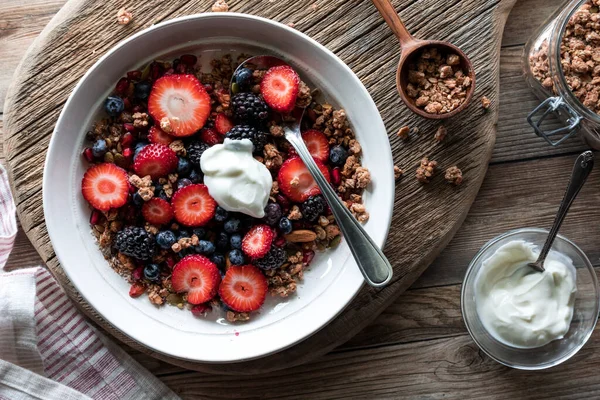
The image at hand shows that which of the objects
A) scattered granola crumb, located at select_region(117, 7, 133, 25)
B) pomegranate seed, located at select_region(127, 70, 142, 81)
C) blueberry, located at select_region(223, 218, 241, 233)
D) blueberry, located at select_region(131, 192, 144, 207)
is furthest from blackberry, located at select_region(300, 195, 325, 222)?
scattered granola crumb, located at select_region(117, 7, 133, 25)

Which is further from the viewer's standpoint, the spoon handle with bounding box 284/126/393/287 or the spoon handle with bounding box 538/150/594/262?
the spoon handle with bounding box 538/150/594/262

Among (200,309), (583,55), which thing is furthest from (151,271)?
(583,55)

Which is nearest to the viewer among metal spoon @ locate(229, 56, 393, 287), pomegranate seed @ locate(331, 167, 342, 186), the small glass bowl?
metal spoon @ locate(229, 56, 393, 287)

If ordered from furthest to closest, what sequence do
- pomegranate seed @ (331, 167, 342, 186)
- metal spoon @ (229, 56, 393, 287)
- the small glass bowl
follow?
the small glass bowl, pomegranate seed @ (331, 167, 342, 186), metal spoon @ (229, 56, 393, 287)

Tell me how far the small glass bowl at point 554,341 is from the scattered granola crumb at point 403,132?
1.09 ft

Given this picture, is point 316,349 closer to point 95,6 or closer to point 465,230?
point 465,230

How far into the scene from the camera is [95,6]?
139cm

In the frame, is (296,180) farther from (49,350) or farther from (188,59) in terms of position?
(49,350)

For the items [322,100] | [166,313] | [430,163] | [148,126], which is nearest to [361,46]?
[322,100]

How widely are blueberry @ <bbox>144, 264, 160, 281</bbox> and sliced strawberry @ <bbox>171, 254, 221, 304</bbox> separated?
37 mm

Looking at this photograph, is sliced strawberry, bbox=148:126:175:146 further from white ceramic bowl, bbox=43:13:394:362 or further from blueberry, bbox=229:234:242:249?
blueberry, bbox=229:234:242:249

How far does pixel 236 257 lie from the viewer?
4.43ft

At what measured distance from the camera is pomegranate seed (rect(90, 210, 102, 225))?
4.46ft

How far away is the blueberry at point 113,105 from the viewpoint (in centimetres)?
133
